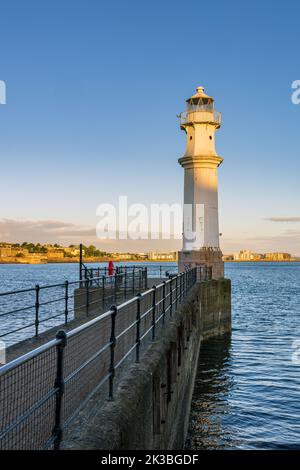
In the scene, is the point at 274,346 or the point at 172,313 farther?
the point at 274,346

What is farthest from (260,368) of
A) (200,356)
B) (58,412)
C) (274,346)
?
(58,412)

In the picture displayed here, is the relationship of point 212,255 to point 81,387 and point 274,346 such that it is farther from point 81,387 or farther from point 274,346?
point 81,387

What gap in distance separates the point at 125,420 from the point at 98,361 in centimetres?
338

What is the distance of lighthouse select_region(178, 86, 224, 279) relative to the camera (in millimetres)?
32531

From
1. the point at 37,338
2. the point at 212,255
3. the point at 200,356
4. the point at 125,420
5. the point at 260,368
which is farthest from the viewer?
the point at 212,255

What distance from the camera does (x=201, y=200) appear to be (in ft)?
108

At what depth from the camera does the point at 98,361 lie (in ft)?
27.8

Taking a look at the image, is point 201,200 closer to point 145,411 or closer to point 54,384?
point 145,411

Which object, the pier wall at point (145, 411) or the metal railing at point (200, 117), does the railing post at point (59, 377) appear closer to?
the pier wall at point (145, 411)

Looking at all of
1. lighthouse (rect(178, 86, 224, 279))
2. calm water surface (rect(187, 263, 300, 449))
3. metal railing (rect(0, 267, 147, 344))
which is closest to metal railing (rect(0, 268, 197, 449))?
metal railing (rect(0, 267, 147, 344))

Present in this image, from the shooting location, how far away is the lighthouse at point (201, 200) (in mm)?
32531

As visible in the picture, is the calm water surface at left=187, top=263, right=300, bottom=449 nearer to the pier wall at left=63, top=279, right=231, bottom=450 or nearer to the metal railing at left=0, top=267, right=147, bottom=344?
the pier wall at left=63, top=279, right=231, bottom=450

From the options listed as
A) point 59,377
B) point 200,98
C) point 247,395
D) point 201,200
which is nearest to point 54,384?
point 59,377
